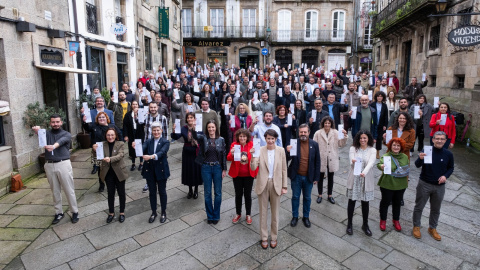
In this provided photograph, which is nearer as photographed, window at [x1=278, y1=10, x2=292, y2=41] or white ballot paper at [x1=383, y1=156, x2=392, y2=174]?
white ballot paper at [x1=383, y1=156, x2=392, y2=174]

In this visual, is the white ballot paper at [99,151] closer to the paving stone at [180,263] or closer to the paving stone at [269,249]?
the paving stone at [180,263]

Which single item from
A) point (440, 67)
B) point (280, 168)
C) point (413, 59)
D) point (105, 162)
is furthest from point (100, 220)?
point (413, 59)

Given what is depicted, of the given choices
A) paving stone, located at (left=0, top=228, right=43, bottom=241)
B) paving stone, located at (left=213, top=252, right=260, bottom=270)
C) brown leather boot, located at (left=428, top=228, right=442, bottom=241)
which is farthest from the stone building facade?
paving stone, located at (left=0, top=228, right=43, bottom=241)

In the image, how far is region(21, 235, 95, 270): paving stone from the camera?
4.25 metres

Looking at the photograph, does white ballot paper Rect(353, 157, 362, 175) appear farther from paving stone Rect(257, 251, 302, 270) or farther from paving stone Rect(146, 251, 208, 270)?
paving stone Rect(146, 251, 208, 270)

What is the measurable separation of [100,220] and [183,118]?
358cm

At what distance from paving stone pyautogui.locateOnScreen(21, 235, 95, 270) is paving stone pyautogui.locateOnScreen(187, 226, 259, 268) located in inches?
60.9

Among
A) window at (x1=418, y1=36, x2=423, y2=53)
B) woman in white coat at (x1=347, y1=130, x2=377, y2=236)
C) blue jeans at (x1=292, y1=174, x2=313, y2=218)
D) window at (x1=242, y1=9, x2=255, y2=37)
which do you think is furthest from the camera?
window at (x1=242, y1=9, x2=255, y2=37)

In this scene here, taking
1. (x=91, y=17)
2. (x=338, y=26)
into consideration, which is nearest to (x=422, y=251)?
(x=91, y=17)

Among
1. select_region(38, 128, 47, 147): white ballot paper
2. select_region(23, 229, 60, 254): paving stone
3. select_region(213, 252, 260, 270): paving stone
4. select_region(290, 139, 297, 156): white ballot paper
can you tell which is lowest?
select_region(213, 252, 260, 270): paving stone

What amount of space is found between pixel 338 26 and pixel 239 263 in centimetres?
3109

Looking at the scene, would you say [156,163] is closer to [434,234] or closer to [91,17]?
[434,234]

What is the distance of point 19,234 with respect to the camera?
500 centimetres

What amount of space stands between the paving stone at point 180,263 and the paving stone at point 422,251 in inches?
110
